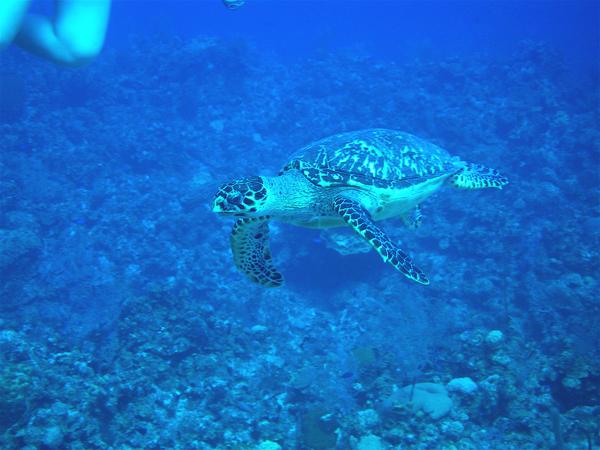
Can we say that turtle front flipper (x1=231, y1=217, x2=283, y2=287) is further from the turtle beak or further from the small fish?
the small fish

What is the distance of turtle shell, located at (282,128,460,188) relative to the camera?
5.54 meters

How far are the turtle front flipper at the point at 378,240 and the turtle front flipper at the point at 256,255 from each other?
1.06 m

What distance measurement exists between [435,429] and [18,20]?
250 inches

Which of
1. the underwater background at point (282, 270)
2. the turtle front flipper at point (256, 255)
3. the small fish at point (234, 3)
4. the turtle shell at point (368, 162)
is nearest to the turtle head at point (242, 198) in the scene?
the turtle front flipper at point (256, 255)

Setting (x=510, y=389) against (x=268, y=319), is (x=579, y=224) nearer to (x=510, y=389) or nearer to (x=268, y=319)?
(x=510, y=389)

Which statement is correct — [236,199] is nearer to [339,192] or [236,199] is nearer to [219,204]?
[219,204]

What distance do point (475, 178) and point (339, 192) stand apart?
11.1 ft

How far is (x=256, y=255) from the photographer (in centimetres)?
523

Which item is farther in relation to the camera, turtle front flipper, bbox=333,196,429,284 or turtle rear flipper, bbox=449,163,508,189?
turtle rear flipper, bbox=449,163,508,189

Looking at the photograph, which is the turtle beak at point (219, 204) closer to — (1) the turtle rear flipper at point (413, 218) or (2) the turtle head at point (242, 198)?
(2) the turtle head at point (242, 198)

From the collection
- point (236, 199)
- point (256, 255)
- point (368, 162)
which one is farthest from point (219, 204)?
point (368, 162)

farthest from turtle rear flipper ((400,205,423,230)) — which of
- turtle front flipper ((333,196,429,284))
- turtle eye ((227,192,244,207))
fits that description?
turtle eye ((227,192,244,207))

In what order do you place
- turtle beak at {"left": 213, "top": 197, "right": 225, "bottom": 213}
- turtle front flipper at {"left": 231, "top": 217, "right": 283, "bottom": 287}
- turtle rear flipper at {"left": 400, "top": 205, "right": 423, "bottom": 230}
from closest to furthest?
turtle beak at {"left": 213, "top": 197, "right": 225, "bottom": 213}
turtle front flipper at {"left": 231, "top": 217, "right": 283, "bottom": 287}
turtle rear flipper at {"left": 400, "top": 205, "right": 423, "bottom": 230}

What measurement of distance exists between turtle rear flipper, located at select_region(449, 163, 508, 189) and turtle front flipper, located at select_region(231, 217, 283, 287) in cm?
392
